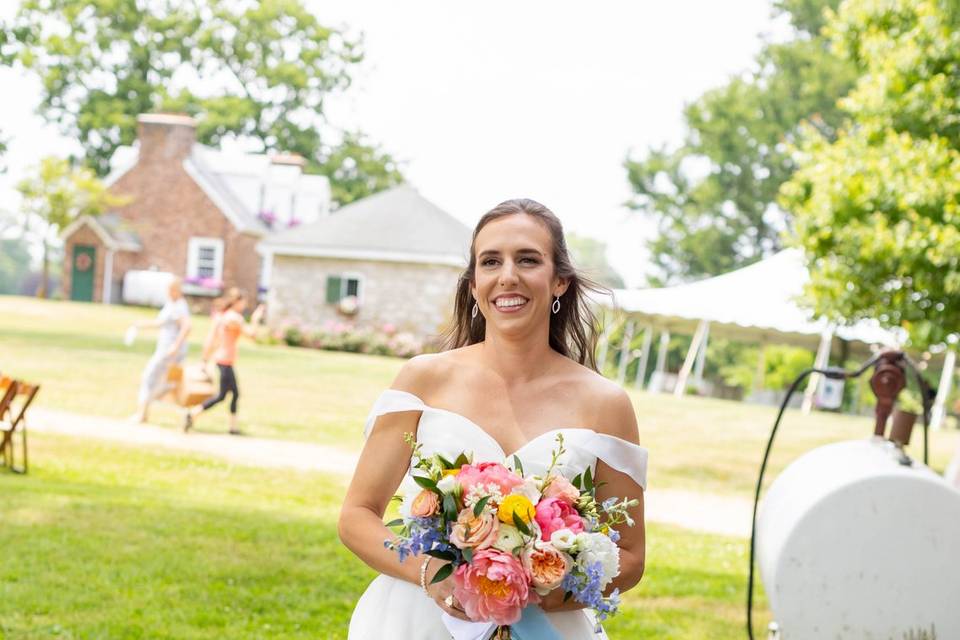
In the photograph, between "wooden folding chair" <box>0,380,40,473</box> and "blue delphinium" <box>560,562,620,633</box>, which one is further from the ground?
"blue delphinium" <box>560,562,620,633</box>

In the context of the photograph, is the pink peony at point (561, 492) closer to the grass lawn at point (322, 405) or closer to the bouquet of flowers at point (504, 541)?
the bouquet of flowers at point (504, 541)

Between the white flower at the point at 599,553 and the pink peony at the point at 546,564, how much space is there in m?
0.05

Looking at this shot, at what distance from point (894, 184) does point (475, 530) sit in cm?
1322

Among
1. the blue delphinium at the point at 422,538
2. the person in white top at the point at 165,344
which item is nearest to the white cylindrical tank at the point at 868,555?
the blue delphinium at the point at 422,538

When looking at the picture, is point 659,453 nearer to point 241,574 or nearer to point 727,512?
point 727,512

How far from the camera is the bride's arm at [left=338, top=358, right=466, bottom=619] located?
134 inches

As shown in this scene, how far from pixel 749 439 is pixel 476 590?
21.4 meters

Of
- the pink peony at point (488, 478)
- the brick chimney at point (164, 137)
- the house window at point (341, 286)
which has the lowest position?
the house window at point (341, 286)

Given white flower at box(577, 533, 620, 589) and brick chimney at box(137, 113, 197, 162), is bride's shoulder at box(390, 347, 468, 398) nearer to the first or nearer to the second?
white flower at box(577, 533, 620, 589)

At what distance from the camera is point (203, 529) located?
10133mm

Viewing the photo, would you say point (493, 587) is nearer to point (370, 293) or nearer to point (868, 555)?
point (868, 555)

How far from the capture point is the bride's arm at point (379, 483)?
3.40 metres

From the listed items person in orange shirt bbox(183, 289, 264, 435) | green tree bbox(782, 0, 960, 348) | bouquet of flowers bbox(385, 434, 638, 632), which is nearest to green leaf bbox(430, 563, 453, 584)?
bouquet of flowers bbox(385, 434, 638, 632)

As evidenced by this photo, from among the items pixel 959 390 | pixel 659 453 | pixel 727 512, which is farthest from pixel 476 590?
pixel 959 390
